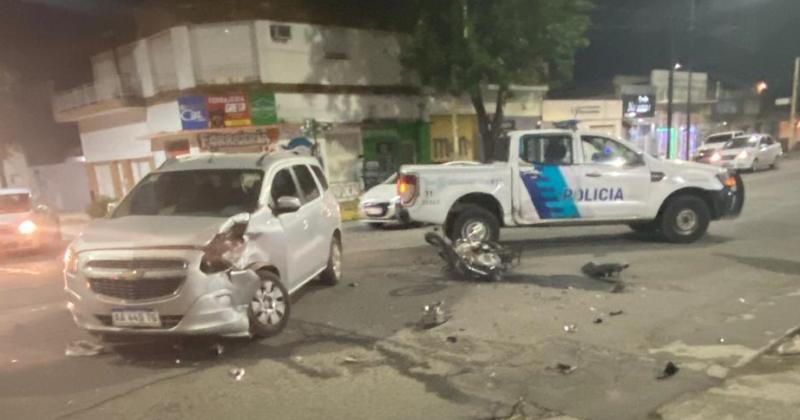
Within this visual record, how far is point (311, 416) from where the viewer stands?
13.9 ft

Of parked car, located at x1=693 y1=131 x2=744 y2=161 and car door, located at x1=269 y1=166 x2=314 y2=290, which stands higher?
car door, located at x1=269 y1=166 x2=314 y2=290

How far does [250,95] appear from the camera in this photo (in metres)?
19.4

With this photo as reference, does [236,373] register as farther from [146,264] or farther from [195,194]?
[195,194]

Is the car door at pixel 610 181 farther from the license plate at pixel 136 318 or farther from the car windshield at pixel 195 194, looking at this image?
the license plate at pixel 136 318

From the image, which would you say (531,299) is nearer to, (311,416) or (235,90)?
(311,416)

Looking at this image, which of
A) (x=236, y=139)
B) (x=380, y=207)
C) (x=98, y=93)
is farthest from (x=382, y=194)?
(x=98, y=93)

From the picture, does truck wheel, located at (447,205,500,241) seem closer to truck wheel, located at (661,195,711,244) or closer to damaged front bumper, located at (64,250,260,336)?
truck wheel, located at (661,195,711,244)

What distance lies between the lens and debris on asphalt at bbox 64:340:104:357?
5785 mm

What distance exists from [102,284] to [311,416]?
8.26 feet

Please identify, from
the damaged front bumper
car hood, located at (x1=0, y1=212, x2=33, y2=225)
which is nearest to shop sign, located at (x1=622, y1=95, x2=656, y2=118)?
car hood, located at (x1=0, y1=212, x2=33, y2=225)

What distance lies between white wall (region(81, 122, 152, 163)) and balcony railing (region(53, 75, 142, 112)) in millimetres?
1288

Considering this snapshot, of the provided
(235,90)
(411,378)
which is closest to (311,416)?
(411,378)

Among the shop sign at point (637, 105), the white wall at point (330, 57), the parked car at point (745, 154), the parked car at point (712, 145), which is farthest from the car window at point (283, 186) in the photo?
the shop sign at point (637, 105)

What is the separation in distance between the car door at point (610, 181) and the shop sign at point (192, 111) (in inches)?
541
